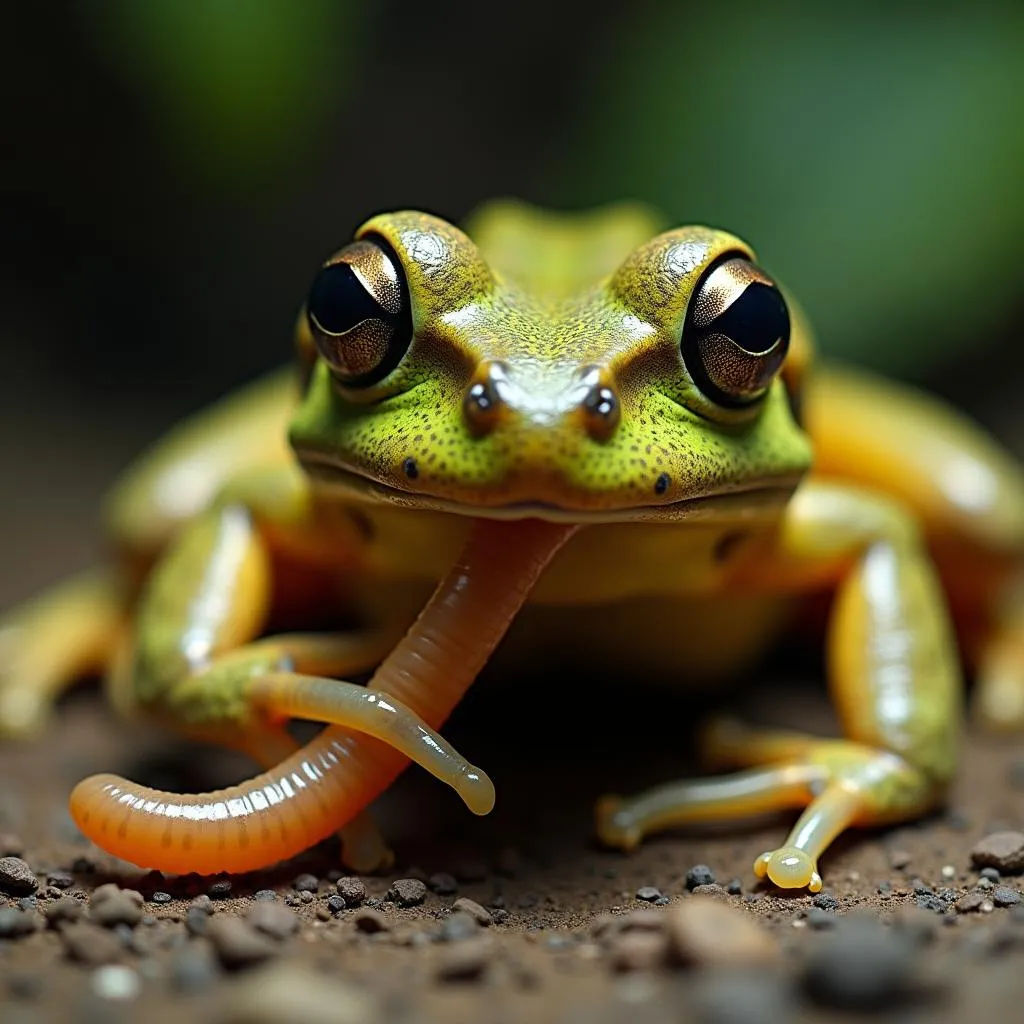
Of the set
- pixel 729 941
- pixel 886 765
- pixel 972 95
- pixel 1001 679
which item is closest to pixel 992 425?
pixel 972 95

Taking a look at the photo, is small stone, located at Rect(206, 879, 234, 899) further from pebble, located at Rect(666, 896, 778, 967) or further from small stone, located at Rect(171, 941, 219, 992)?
pebble, located at Rect(666, 896, 778, 967)

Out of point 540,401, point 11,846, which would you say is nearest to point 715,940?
point 540,401

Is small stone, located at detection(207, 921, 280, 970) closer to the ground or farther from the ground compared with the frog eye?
closer to the ground

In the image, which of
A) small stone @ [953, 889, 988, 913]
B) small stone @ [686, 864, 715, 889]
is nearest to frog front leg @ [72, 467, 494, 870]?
small stone @ [686, 864, 715, 889]

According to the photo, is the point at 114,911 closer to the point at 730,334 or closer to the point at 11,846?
the point at 11,846

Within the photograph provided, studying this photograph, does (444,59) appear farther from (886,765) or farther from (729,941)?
(729,941)

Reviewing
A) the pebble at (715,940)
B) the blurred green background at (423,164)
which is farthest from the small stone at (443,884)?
the blurred green background at (423,164)
